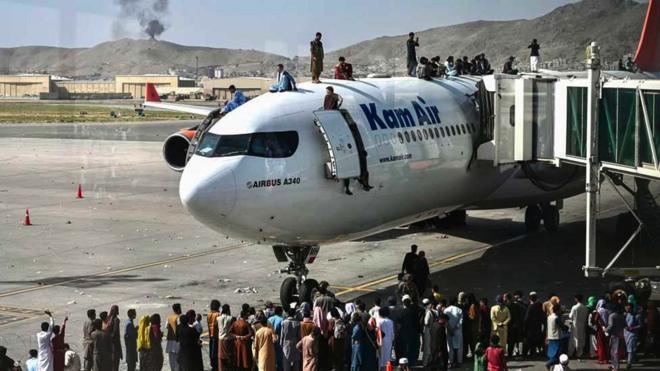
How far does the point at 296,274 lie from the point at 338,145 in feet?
9.36

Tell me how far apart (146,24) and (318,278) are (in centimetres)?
882

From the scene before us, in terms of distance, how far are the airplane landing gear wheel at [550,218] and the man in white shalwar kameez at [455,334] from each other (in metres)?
13.9

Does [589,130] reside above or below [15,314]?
above

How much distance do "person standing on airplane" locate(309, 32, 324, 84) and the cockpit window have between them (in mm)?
3481

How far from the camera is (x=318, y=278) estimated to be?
24.5 m

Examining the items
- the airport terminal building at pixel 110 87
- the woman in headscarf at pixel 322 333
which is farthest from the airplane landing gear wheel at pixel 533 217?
the airport terminal building at pixel 110 87

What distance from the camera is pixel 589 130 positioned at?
738 inches

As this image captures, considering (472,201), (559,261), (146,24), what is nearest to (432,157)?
(472,201)

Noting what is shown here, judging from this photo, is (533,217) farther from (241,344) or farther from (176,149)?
(241,344)

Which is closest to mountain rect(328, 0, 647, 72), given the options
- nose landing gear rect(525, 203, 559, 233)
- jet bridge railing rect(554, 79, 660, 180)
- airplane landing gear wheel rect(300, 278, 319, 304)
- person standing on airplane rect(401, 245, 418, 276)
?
nose landing gear rect(525, 203, 559, 233)

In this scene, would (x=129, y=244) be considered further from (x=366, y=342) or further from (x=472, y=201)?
(x=366, y=342)

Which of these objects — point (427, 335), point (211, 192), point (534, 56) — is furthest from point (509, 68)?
point (427, 335)

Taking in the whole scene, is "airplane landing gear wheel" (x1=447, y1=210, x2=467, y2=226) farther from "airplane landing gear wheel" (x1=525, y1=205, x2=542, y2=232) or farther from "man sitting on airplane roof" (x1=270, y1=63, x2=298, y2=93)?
"man sitting on airplane roof" (x1=270, y1=63, x2=298, y2=93)

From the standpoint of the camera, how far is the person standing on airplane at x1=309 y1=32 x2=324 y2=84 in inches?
891
